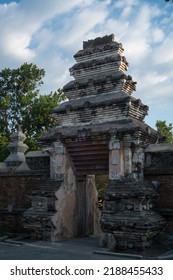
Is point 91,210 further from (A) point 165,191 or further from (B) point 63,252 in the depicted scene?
(B) point 63,252

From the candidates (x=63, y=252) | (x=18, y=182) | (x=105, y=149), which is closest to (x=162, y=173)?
(x=105, y=149)

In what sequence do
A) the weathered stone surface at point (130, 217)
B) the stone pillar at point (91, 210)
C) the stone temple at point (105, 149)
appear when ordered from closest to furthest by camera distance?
the weathered stone surface at point (130, 217) → the stone temple at point (105, 149) → the stone pillar at point (91, 210)

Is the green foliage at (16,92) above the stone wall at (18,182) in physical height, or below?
above

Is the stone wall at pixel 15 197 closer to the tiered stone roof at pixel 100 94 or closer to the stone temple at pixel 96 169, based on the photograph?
the stone temple at pixel 96 169

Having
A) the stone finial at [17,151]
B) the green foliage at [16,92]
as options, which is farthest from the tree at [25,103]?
the stone finial at [17,151]

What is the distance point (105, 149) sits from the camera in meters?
12.6

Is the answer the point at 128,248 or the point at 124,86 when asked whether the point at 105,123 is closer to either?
the point at 124,86

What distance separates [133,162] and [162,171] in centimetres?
99

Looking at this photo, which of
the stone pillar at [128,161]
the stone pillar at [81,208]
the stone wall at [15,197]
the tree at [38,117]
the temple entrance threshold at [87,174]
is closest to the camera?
the stone pillar at [128,161]

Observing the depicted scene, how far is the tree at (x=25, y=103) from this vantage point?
2419 centimetres

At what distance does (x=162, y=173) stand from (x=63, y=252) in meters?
4.09

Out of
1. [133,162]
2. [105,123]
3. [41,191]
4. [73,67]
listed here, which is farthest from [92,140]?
[73,67]

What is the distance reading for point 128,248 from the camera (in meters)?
10.6

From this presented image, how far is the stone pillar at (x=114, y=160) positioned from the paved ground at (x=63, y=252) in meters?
2.36
